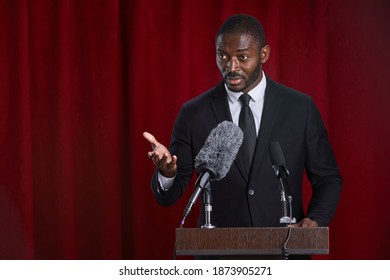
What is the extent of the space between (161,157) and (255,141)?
528 millimetres

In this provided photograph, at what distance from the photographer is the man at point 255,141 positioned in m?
2.51

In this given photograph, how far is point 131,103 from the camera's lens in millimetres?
3775

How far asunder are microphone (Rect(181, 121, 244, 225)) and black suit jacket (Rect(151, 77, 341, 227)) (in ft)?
1.27

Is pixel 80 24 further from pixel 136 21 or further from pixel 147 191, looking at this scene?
pixel 147 191

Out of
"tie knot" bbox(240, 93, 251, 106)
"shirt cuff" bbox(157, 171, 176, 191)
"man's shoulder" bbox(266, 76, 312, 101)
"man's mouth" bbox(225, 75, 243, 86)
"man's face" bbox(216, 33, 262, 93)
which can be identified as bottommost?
"shirt cuff" bbox(157, 171, 176, 191)

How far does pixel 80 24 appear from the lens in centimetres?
377

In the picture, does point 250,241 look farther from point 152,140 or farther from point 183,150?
point 183,150

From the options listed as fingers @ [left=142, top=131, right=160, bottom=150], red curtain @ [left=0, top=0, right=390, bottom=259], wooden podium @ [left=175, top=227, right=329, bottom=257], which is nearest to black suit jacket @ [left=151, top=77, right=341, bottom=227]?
fingers @ [left=142, top=131, right=160, bottom=150]

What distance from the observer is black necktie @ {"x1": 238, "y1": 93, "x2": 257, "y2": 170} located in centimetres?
255

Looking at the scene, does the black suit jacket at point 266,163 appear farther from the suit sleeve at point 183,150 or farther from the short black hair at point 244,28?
the short black hair at point 244,28

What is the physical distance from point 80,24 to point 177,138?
129 centimetres

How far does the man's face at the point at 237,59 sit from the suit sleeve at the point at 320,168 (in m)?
0.30

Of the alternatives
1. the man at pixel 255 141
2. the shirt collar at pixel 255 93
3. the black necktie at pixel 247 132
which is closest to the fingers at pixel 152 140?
the man at pixel 255 141

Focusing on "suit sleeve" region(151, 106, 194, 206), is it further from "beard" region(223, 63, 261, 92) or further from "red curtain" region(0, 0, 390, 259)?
"red curtain" region(0, 0, 390, 259)
